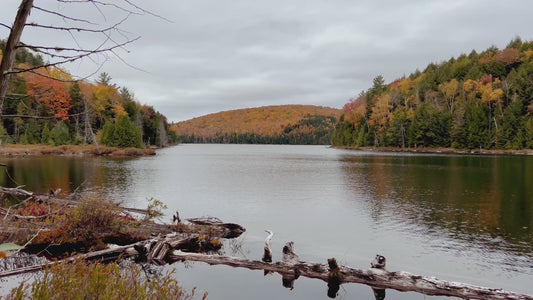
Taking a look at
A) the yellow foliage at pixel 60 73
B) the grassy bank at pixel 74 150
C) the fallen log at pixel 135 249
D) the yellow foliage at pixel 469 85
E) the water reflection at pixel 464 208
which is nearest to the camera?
the yellow foliage at pixel 60 73

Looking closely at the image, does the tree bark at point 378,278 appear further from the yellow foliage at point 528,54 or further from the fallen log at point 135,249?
the yellow foliage at point 528,54

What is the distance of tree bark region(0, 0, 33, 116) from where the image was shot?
2.41m

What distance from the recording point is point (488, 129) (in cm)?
9181

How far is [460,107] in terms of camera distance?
10081 centimetres

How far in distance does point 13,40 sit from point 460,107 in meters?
114

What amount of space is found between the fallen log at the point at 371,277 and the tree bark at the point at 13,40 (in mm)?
8517

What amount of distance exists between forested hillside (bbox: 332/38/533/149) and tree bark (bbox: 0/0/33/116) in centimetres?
9660

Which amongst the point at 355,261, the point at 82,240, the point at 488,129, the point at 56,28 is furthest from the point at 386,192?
the point at 488,129

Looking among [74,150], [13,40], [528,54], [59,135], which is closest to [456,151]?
[528,54]

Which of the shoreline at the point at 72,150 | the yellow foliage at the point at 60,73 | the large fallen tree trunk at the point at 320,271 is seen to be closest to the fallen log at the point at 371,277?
the large fallen tree trunk at the point at 320,271

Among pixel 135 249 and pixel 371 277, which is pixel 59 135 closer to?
pixel 135 249

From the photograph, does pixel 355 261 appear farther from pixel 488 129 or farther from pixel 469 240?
pixel 488 129

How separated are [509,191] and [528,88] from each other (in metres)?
79.5

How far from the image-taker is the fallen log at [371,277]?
7.97 m
